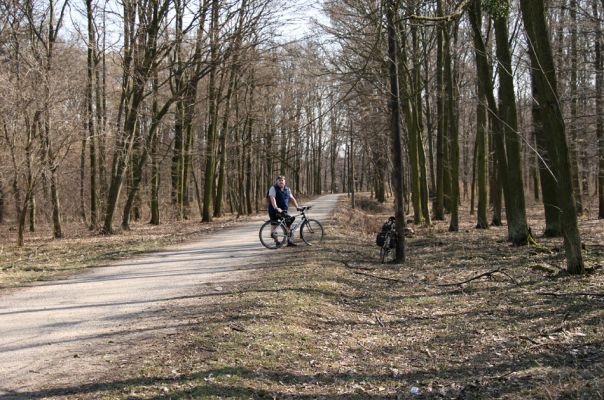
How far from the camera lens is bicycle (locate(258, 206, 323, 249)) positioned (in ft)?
49.8

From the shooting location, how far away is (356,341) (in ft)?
23.7

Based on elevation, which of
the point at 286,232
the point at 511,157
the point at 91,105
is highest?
the point at 91,105

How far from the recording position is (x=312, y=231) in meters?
16.3

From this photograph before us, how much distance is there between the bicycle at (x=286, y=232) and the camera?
598 inches

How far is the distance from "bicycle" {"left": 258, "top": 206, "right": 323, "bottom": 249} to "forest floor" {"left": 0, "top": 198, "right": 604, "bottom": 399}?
8.03ft

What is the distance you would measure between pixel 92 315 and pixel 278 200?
8002 millimetres

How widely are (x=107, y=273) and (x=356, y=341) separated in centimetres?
638

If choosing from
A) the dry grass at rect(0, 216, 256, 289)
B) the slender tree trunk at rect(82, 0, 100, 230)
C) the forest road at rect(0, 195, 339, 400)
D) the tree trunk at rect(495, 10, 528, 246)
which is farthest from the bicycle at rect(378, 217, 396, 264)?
the slender tree trunk at rect(82, 0, 100, 230)

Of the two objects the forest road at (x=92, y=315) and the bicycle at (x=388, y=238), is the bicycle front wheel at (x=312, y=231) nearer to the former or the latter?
the forest road at (x=92, y=315)

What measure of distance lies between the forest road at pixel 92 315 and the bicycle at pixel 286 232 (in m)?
1.63

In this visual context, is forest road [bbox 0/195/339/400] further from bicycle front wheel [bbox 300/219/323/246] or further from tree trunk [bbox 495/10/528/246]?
tree trunk [bbox 495/10/528/246]

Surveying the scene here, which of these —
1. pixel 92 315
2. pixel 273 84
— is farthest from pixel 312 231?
pixel 273 84

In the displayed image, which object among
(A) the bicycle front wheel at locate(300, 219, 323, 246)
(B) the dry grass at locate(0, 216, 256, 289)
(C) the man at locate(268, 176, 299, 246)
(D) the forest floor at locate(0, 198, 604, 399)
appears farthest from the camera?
(A) the bicycle front wheel at locate(300, 219, 323, 246)

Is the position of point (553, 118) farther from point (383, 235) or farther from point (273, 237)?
point (273, 237)
